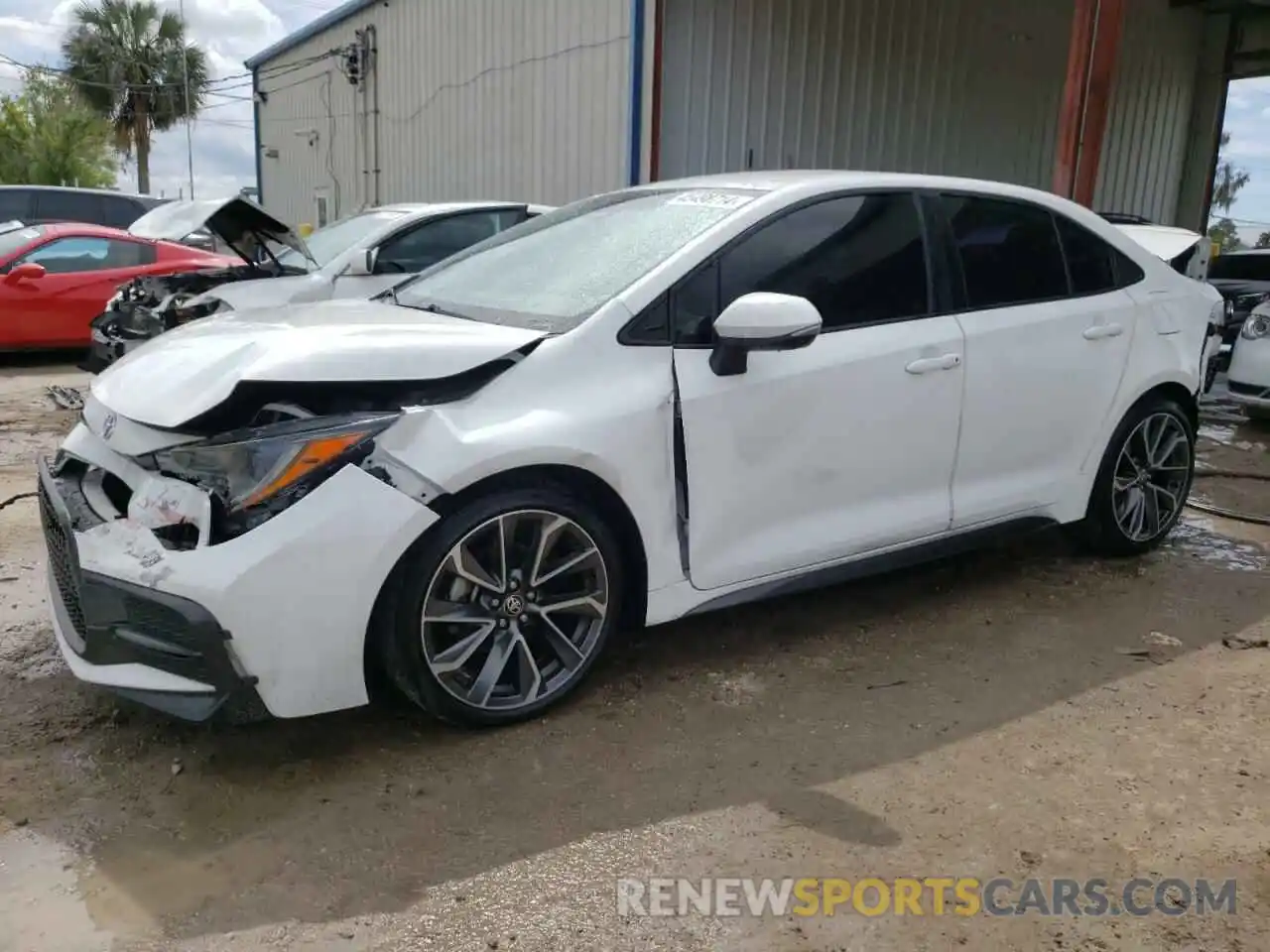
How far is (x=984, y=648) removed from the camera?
3812 mm

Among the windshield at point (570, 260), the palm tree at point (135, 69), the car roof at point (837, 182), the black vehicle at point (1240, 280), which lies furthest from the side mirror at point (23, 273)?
the palm tree at point (135, 69)

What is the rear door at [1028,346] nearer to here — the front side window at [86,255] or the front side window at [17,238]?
the front side window at [86,255]

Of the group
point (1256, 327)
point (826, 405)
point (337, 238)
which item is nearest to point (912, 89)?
point (1256, 327)

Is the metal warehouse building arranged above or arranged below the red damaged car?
above

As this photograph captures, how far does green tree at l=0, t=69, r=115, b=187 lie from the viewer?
30.2 metres

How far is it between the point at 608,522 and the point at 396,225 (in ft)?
15.6

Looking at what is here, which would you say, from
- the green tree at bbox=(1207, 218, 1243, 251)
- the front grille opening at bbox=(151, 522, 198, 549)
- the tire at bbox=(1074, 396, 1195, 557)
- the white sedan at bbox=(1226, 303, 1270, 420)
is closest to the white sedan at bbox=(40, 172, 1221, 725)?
the front grille opening at bbox=(151, 522, 198, 549)

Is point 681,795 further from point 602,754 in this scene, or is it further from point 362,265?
point 362,265

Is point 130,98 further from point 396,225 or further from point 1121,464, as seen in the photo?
point 1121,464

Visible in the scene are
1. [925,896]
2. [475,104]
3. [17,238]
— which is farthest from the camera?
[475,104]

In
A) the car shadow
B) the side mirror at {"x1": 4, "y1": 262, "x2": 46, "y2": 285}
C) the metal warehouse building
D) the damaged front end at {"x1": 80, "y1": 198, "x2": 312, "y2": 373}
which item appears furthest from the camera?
the metal warehouse building

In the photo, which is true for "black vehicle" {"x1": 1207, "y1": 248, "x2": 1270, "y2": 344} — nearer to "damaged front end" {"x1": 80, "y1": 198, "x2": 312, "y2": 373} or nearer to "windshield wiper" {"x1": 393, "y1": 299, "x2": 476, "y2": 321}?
"damaged front end" {"x1": 80, "y1": 198, "x2": 312, "y2": 373}

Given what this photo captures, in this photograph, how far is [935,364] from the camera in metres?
3.68

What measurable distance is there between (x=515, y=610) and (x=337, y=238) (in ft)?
17.2
